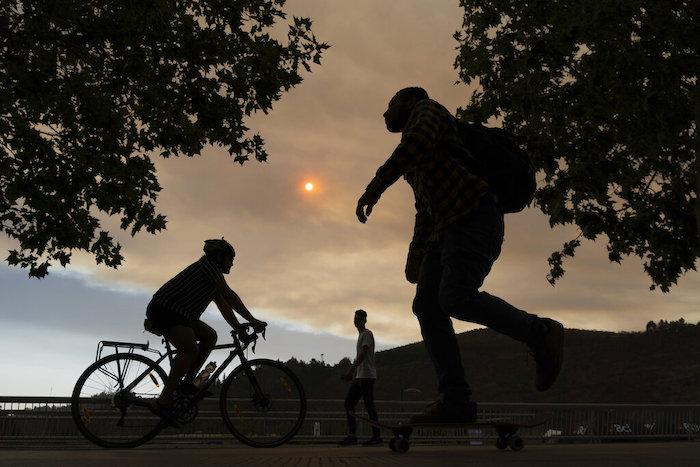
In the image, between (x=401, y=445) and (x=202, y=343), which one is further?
(x=202, y=343)

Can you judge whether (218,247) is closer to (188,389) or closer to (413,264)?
(188,389)

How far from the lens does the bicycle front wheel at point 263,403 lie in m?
7.67

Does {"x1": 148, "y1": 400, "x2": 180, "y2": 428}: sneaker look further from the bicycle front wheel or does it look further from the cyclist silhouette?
the bicycle front wheel

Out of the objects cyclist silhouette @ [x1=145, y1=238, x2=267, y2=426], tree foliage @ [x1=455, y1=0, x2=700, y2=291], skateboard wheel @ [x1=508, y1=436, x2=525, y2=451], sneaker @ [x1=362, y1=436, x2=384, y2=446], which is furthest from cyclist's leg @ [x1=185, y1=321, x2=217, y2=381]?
tree foliage @ [x1=455, y1=0, x2=700, y2=291]

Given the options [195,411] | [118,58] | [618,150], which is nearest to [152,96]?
[118,58]

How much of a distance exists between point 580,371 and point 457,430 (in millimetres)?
62057

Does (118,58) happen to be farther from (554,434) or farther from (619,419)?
(619,419)

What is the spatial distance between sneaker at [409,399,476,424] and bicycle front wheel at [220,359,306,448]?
9.73ft

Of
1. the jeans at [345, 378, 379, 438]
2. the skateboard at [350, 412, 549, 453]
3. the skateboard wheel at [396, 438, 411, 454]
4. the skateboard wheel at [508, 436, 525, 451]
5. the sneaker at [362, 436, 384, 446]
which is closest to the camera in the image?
the skateboard at [350, 412, 549, 453]

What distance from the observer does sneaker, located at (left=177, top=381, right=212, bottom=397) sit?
7410 millimetres

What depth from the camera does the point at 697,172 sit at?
16359 millimetres

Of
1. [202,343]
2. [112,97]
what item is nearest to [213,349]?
[202,343]

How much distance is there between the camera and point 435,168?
4617mm

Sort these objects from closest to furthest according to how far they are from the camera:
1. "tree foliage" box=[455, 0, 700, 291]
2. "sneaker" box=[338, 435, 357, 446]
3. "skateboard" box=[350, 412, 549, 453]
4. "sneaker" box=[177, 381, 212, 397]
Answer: "skateboard" box=[350, 412, 549, 453], "sneaker" box=[177, 381, 212, 397], "sneaker" box=[338, 435, 357, 446], "tree foliage" box=[455, 0, 700, 291]
